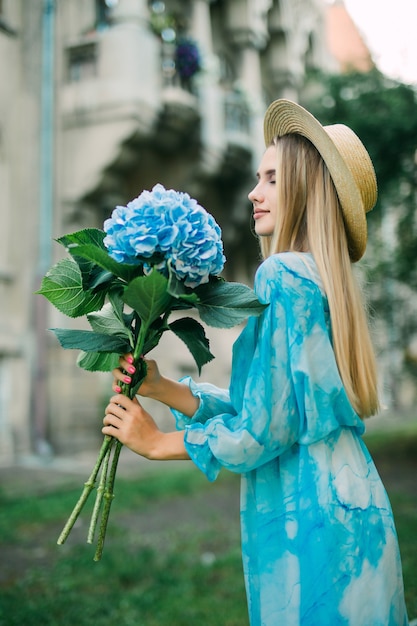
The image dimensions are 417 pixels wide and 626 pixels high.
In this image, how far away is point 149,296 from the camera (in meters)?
1.80

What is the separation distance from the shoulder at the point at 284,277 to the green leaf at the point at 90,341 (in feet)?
1.42

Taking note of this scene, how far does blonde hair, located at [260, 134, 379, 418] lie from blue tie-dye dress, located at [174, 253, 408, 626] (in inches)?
2.2

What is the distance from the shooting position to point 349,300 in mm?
2092

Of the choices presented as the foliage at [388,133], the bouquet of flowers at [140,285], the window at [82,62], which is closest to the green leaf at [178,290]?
the bouquet of flowers at [140,285]

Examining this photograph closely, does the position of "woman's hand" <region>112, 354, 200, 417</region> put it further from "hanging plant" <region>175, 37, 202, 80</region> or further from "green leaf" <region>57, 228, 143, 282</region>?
"hanging plant" <region>175, 37, 202, 80</region>

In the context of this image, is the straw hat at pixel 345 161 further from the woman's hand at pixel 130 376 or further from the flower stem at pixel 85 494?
the flower stem at pixel 85 494

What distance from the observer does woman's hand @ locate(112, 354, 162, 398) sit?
6.48 ft

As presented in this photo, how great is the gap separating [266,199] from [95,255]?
2.24 feet

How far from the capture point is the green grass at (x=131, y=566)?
12.7 feet

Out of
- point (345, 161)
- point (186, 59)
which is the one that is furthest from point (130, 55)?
point (345, 161)

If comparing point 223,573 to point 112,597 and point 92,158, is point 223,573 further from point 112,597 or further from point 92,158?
point 92,158

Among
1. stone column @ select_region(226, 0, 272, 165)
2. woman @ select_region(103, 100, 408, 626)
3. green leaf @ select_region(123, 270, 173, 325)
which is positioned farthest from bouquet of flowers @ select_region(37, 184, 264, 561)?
stone column @ select_region(226, 0, 272, 165)

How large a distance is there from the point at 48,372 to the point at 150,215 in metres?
8.74

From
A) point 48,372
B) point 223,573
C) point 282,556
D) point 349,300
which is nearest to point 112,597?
point 223,573
